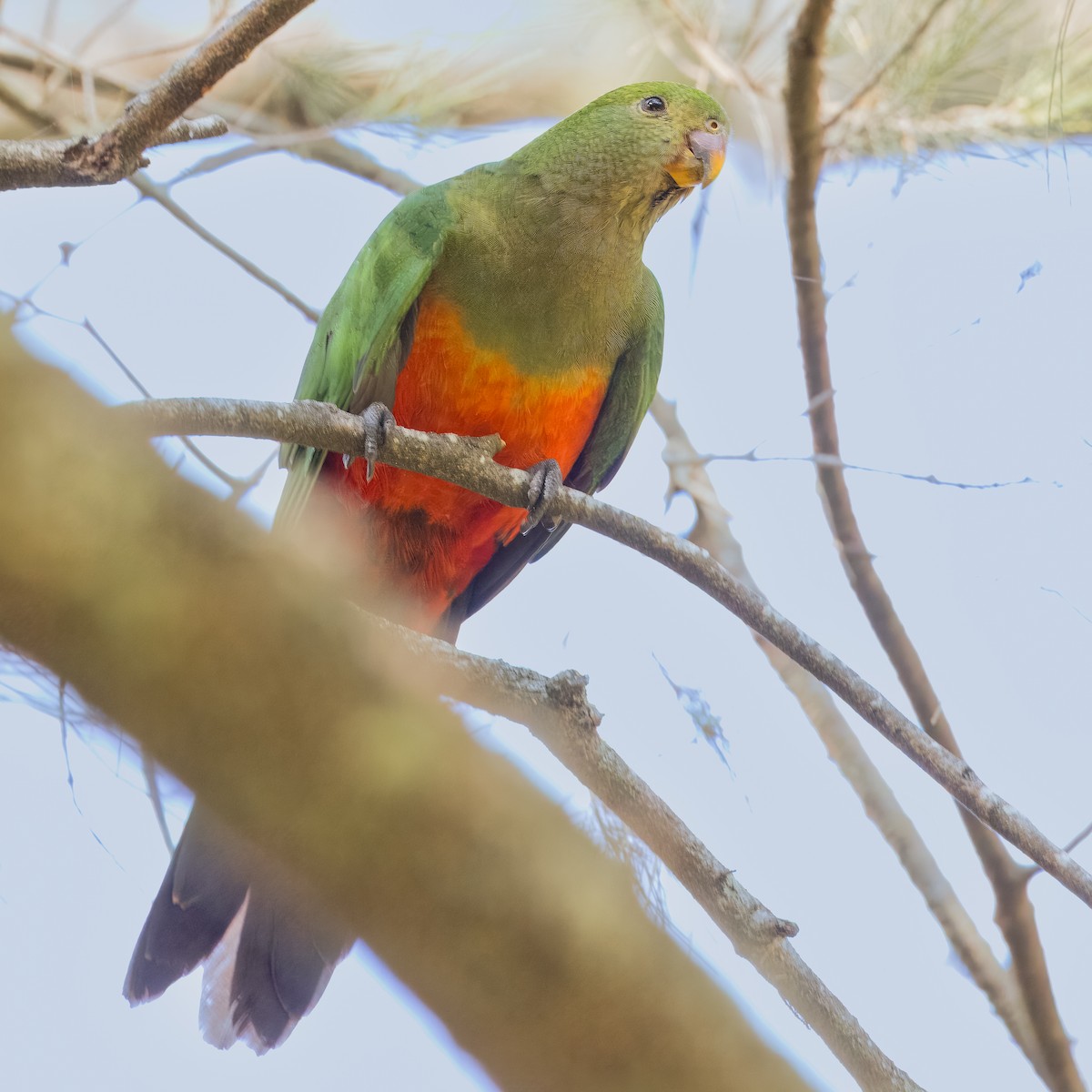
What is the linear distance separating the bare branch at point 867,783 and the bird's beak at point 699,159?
2.43 ft

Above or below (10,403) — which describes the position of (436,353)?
above

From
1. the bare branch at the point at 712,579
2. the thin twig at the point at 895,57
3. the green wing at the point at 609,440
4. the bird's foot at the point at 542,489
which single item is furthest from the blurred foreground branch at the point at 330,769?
the thin twig at the point at 895,57

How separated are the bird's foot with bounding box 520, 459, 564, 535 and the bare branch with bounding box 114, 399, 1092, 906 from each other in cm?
20

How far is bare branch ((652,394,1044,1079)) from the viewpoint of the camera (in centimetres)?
288

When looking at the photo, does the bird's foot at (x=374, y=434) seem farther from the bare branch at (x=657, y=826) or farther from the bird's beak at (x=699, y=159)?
the bird's beak at (x=699, y=159)

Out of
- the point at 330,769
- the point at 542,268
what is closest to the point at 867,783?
the point at 542,268

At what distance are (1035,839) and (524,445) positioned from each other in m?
1.50

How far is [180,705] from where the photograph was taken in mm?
750

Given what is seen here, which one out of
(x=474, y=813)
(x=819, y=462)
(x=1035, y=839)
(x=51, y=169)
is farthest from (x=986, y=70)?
(x=474, y=813)

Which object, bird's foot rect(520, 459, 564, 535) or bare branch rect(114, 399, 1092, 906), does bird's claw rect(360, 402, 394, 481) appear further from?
bird's foot rect(520, 459, 564, 535)

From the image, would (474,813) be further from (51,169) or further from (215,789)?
(51,169)

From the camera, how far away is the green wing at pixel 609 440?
3.21 metres

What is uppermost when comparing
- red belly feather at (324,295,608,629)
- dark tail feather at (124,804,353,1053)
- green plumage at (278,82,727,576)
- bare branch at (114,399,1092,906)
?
green plumage at (278,82,727,576)

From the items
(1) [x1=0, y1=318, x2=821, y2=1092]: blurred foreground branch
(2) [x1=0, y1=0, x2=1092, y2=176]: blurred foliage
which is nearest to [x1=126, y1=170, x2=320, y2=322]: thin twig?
(2) [x1=0, y1=0, x2=1092, y2=176]: blurred foliage
